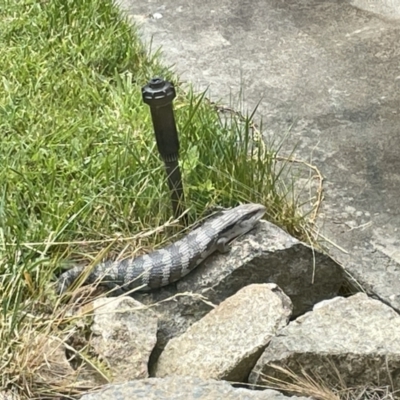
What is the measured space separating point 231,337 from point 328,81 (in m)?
1.79

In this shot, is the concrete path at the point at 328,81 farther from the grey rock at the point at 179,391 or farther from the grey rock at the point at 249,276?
the grey rock at the point at 179,391

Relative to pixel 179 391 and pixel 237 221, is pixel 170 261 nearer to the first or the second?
pixel 237 221

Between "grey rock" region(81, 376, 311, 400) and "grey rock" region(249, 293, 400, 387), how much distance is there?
22 centimetres

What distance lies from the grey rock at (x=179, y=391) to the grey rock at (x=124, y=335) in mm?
259

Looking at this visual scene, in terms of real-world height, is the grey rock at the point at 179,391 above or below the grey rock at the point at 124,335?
above

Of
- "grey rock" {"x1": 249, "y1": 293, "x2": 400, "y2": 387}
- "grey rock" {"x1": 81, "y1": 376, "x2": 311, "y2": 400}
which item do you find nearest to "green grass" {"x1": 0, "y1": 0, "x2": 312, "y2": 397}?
"grey rock" {"x1": 81, "y1": 376, "x2": 311, "y2": 400}

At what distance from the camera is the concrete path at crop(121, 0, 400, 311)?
3053mm

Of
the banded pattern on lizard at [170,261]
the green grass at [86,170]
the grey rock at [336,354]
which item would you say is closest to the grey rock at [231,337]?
the grey rock at [336,354]

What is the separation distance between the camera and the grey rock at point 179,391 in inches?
84.3

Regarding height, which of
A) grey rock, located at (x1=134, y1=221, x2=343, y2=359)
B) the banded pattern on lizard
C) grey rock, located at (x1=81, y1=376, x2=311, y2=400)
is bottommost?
grey rock, located at (x1=134, y1=221, x2=343, y2=359)

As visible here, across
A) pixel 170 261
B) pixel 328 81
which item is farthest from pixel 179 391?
Answer: pixel 328 81

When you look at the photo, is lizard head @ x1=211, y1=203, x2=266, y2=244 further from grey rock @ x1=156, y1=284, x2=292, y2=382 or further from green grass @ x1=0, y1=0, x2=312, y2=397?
grey rock @ x1=156, y1=284, x2=292, y2=382

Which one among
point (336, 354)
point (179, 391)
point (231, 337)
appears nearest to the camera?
point (179, 391)

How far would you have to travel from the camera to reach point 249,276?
2.82m
